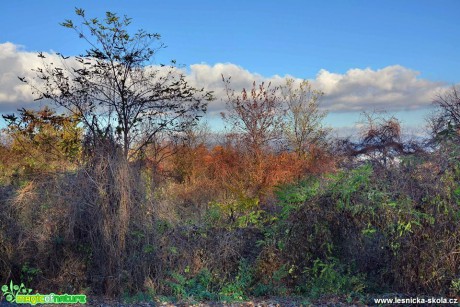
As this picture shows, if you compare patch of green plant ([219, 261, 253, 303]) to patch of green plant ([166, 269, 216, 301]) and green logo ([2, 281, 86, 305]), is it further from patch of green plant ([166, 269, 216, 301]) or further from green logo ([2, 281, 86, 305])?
green logo ([2, 281, 86, 305])

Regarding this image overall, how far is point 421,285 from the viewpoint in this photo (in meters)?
7.88

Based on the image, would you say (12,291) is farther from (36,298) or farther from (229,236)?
(229,236)

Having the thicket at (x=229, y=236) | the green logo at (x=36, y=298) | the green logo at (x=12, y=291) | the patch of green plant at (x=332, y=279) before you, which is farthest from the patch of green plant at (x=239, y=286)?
the green logo at (x=12, y=291)

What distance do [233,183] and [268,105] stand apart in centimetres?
445

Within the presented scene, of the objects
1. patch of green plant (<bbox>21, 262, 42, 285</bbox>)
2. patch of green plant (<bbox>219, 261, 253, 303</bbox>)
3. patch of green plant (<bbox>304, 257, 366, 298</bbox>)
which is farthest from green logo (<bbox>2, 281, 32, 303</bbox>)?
patch of green plant (<bbox>304, 257, 366, 298</bbox>)

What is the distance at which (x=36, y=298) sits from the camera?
771cm

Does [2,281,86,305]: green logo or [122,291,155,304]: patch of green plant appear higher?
[2,281,86,305]: green logo

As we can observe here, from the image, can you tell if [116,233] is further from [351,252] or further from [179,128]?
[179,128]

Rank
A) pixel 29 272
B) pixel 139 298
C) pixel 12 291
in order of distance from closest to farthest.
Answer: pixel 139 298
pixel 12 291
pixel 29 272

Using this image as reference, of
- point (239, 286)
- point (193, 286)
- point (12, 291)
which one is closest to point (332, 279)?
point (239, 286)

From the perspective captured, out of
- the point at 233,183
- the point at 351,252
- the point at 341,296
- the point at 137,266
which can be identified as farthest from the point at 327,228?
the point at 233,183

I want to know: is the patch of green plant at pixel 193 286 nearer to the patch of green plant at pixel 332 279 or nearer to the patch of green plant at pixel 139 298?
the patch of green plant at pixel 139 298

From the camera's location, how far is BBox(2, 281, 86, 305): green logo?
24.7 feet

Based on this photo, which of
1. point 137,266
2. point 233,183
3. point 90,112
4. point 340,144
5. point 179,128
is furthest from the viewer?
point 340,144
